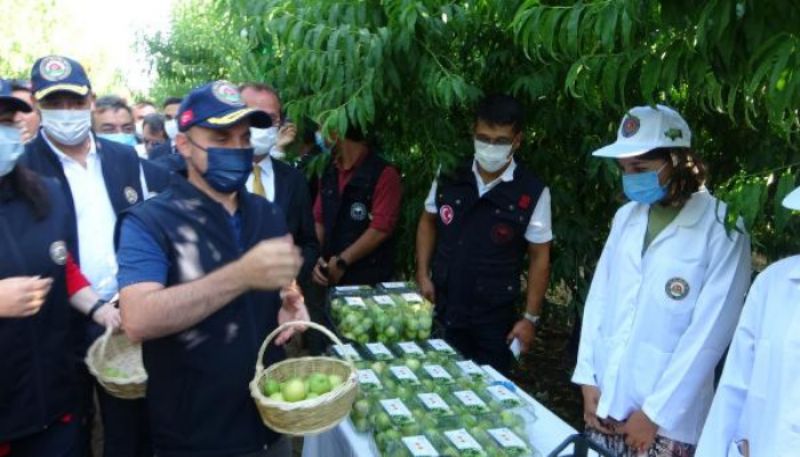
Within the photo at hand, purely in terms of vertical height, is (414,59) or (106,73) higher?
(414,59)

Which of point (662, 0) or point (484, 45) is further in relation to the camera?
point (484, 45)

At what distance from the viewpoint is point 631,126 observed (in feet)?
8.75

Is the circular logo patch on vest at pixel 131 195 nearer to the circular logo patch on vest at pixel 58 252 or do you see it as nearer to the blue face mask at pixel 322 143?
the circular logo patch on vest at pixel 58 252

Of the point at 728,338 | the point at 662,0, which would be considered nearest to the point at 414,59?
the point at 662,0

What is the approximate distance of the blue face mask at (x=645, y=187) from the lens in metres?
2.60

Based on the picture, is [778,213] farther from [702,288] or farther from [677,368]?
[677,368]

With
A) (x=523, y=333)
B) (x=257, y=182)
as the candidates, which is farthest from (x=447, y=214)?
(x=257, y=182)

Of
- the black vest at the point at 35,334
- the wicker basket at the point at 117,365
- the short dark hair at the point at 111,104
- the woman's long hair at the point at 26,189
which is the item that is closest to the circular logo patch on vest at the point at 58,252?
the black vest at the point at 35,334

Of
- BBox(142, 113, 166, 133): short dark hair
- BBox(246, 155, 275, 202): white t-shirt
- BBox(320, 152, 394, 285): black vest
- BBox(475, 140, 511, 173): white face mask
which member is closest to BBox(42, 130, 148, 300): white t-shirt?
BBox(246, 155, 275, 202): white t-shirt

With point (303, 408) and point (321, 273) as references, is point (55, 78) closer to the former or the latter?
point (321, 273)

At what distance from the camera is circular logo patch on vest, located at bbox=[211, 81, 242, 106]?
7.25 ft

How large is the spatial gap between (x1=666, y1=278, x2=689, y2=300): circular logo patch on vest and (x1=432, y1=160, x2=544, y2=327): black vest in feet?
3.79

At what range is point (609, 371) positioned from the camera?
2.73 m

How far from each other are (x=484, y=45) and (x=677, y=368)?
2.35 meters
